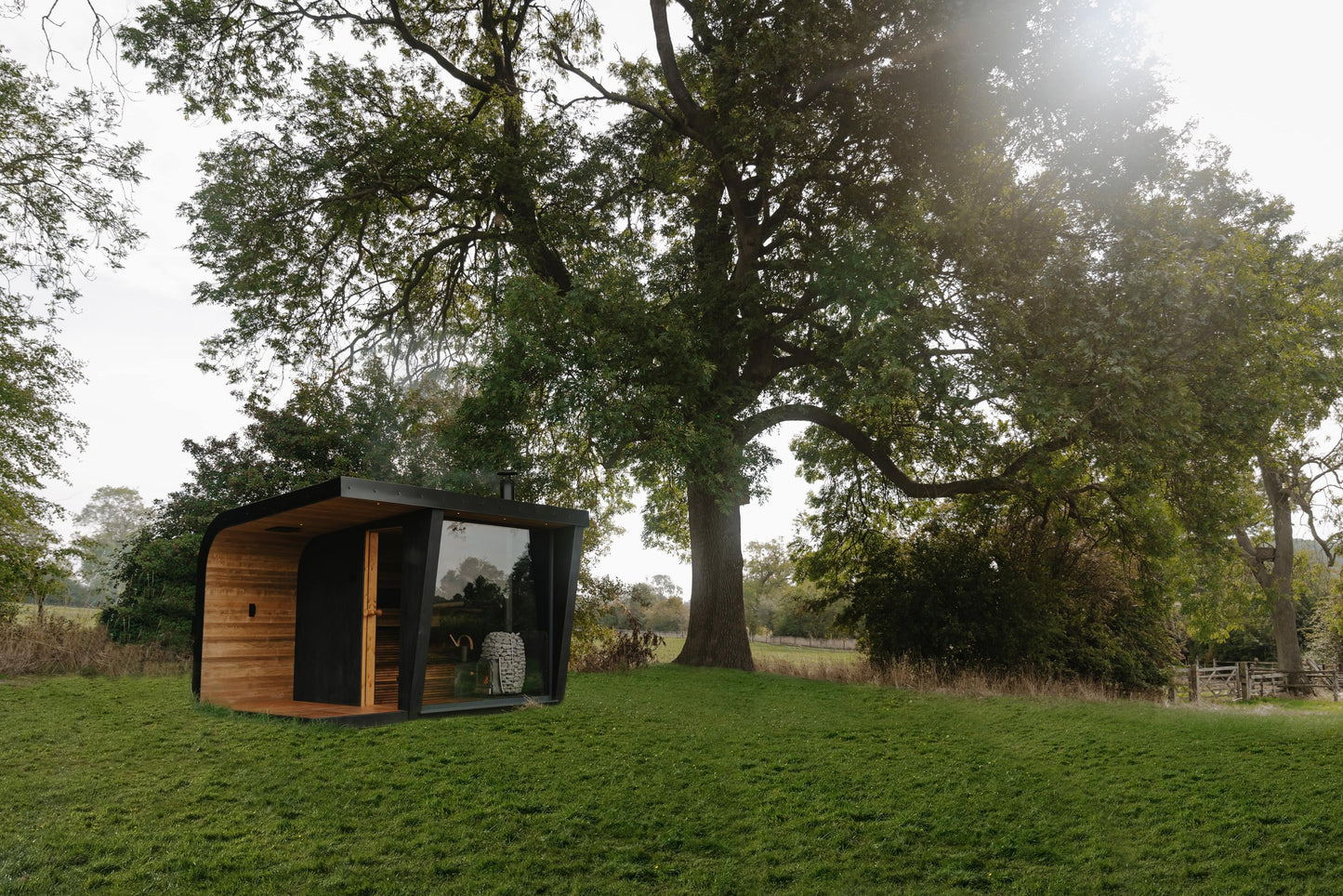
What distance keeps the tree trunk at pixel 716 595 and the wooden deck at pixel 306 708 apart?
6.98 metres

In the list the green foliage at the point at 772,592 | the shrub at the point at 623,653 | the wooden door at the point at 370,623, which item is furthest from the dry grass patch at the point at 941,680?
the green foliage at the point at 772,592

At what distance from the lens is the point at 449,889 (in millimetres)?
4570

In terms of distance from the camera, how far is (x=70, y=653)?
500 inches

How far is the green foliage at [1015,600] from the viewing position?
14.6 metres

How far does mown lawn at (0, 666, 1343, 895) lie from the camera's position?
4797mm

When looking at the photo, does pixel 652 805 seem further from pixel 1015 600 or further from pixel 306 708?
pixel 1015 600

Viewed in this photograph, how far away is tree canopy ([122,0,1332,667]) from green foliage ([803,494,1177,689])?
1.65 metres

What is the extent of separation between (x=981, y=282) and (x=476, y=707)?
902cm

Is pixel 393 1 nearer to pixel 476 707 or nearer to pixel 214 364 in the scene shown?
pixel 214 364

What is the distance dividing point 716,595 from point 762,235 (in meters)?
6.67

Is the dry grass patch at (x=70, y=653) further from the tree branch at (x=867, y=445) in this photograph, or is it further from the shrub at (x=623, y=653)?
the tree branch at (x=867, y=445)

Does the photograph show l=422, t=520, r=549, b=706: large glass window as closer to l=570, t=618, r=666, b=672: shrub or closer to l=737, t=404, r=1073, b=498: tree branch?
l=570, t=618, r=666, b=672: shrub

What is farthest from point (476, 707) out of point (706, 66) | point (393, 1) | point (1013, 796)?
point (393, 1)

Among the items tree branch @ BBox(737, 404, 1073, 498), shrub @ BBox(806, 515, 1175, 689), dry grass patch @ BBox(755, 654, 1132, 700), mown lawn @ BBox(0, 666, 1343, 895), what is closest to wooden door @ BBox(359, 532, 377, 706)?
mown lawn @ BBox(0, 666, 1343, 895)
